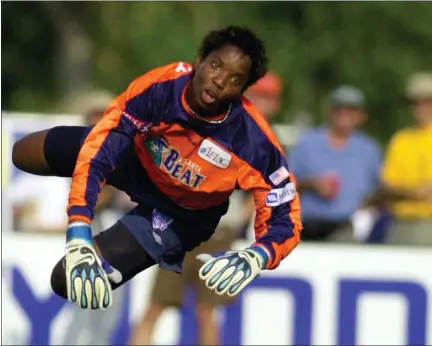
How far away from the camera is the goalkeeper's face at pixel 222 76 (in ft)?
16.1

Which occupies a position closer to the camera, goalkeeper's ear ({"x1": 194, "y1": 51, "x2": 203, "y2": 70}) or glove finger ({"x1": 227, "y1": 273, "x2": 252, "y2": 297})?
glove finger ({"x1": 227, "y1": 273, "x2": 252, "y2": 297})

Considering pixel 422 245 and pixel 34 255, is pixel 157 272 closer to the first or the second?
pixel 34 255

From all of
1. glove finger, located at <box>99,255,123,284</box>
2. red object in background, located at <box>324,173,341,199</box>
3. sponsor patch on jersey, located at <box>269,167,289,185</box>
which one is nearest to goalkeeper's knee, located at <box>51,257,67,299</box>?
glove finger, located at <box>99,255,123,284</box>

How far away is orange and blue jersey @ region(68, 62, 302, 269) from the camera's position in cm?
506

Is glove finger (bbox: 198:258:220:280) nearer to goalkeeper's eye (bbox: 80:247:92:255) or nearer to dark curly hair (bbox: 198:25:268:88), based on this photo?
goalkeeper's eye (bbox: 80:247:92:255)

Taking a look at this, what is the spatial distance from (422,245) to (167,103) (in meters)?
3.33

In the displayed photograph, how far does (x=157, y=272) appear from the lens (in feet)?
26.3

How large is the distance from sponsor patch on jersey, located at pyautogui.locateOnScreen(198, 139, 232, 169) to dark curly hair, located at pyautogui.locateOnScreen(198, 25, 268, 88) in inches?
12.4

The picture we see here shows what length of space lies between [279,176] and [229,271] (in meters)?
0.52

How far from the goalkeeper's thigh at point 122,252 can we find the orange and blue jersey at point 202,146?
0.47 meters

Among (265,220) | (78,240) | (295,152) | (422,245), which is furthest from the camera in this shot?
(295,152)

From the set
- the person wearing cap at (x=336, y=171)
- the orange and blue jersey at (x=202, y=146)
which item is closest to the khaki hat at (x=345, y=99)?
the person wearing cap at (x=336, y=171)

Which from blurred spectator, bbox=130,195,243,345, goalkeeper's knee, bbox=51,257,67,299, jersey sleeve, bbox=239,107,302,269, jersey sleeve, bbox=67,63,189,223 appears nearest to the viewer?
jersey sleeve, bbox=67,63,189,223

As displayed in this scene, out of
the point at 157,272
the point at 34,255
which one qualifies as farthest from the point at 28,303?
the point at 157,272
